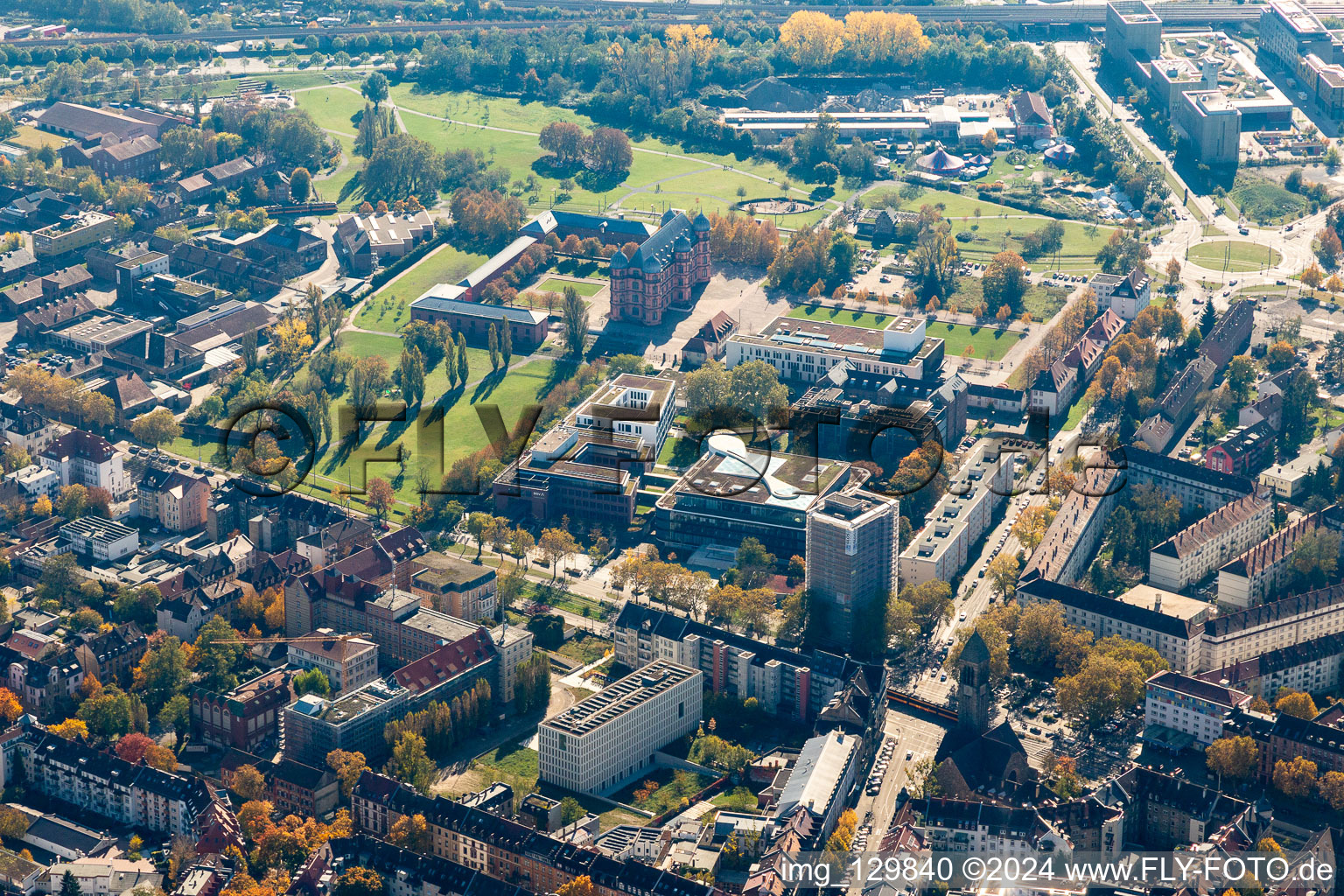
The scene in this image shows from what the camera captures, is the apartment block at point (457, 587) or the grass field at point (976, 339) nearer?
the apartment block at point (457, 587)

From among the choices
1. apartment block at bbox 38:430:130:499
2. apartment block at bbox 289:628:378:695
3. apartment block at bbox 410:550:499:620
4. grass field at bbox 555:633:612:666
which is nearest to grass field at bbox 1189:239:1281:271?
grass field at bbox 555:633:612:666

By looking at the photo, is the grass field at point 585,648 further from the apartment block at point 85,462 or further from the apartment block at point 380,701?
the apartment block at point 85,462

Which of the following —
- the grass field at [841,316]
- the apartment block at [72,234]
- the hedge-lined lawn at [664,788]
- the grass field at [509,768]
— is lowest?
the hedge-lined lawn at [664,788]

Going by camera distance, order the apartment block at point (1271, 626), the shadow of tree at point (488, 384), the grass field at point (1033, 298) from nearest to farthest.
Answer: the apartment block at point (1271, 626)
the shadow of tree at point (488, 384)
the grass field at point (1033, 298)

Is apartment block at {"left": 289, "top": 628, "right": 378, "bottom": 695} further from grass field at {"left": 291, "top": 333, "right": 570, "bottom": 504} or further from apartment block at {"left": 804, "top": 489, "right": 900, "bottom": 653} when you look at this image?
apartment block at {"left": 804, "top": 489, "right": 900, "bottom": 653}

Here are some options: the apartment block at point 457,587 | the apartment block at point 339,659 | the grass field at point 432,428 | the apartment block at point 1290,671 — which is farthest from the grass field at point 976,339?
the apartment block at point 339,659

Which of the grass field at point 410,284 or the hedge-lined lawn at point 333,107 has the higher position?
the hedge-lined lawn at point 333,107

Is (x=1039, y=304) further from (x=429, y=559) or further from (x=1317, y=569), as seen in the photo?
(x=429, y=559)

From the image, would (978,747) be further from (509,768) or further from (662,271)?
(662,271)
